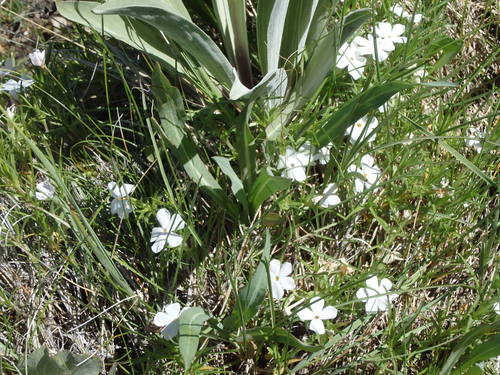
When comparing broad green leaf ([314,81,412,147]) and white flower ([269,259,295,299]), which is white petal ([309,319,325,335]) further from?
broad green leaf ([314,81,412,147])

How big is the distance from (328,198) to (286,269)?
0.80 feet

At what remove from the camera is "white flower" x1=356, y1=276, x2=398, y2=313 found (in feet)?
4.92

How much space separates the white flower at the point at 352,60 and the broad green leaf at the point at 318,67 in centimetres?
8

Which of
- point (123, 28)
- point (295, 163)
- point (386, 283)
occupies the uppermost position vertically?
point (123, 28)

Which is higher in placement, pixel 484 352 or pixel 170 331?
pixel 170 331

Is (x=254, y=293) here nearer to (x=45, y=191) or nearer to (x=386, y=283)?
(x=386, y=283)

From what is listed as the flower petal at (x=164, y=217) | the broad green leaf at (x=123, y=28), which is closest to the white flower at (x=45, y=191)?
the flower petal at (x=164, y=217)

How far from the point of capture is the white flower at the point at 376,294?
1.50 metres

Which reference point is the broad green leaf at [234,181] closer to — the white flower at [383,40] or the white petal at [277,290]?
the white petal at [277,290]

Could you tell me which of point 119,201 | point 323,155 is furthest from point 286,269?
point 119,201

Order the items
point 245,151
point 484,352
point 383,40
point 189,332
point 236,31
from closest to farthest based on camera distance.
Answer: point 189,332
point 484,352
point 245,151
point 236,31
point 383,40

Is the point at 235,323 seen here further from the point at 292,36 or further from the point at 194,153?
the point at 292,36

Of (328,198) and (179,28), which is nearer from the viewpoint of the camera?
(179,28)

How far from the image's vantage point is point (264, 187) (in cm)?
150
